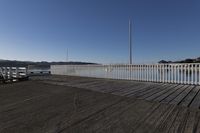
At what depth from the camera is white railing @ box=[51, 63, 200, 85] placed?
6512mm

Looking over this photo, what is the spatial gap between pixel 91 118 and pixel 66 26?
→ 15519 mm

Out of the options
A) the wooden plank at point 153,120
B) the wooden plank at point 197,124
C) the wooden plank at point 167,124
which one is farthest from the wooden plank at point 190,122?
the wooden plank at point 153,120

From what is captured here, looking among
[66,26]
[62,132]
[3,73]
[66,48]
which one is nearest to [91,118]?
[62,132]

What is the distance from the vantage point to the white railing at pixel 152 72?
A: 256 inches

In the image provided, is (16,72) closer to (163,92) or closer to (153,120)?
(163,92)

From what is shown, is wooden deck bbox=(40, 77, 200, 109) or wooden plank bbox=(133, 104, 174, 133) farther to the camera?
wooden deck bbox=(40, 77, 200, 109)

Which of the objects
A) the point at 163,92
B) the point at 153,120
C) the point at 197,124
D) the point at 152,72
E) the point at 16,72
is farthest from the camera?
the point at 16,72

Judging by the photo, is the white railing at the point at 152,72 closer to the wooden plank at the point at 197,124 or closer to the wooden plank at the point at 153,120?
the wooden plank at the point at 153,120

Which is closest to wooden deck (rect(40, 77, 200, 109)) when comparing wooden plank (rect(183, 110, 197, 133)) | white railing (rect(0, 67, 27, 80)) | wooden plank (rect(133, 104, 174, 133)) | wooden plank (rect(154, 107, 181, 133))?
wooden plank (rect(183, 110, 197, 133))

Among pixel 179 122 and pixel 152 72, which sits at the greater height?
pixel 152 72

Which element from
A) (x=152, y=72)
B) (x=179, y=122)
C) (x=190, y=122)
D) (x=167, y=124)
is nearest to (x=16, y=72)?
(x=152, y=72)

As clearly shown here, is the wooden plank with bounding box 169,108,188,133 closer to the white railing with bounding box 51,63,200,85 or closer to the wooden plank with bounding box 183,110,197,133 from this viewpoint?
the wooden plank with bounding box 183,110,197,133

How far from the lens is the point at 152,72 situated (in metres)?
7.62

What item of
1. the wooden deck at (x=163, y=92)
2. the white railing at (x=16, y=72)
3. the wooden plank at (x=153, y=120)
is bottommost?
the wooden plank at (x=153, y=120)
